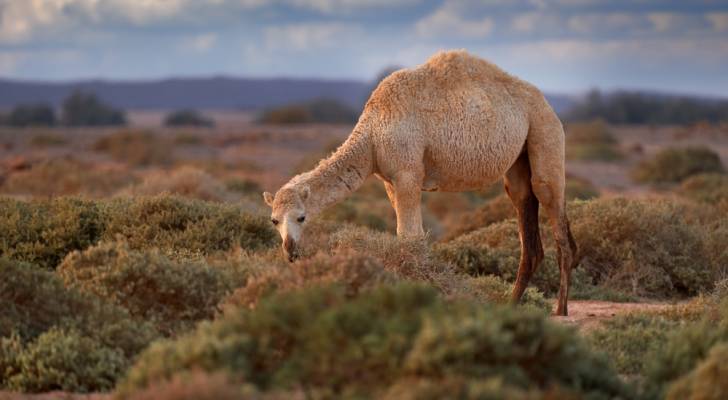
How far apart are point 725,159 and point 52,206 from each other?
37.9m

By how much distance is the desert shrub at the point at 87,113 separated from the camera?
82.4m

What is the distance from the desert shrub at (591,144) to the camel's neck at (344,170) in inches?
1434

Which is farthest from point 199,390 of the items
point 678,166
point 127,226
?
point 678,166

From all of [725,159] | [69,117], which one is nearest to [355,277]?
[725,159]

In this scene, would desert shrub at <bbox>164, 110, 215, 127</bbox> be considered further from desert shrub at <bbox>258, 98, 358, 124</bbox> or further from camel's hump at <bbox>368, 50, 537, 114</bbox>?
camel's hump at <bbox>368, 50, 537, 114</bbox>

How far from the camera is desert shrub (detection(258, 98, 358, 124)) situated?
7631 cm

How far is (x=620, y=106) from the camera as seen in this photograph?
3526 inches

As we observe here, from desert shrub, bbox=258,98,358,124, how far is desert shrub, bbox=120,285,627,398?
70.5 meters

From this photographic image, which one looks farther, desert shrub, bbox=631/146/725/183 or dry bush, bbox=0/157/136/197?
desert shrub, bbox=631/146/725/183

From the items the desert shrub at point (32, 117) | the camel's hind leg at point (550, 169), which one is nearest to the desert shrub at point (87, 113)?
the desert shrub at point (32, 117)

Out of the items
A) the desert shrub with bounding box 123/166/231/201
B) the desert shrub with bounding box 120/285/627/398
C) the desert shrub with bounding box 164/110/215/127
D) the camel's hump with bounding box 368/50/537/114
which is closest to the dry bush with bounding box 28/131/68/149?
the desert shrub with bounding box 123/166/231/201

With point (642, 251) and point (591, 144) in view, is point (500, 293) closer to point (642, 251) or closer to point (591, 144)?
point (642, 251)

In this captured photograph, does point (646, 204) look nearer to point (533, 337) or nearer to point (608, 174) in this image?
point (533, 337)

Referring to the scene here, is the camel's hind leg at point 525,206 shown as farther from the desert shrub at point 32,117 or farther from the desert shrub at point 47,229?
the desert shrub at point 32,117
